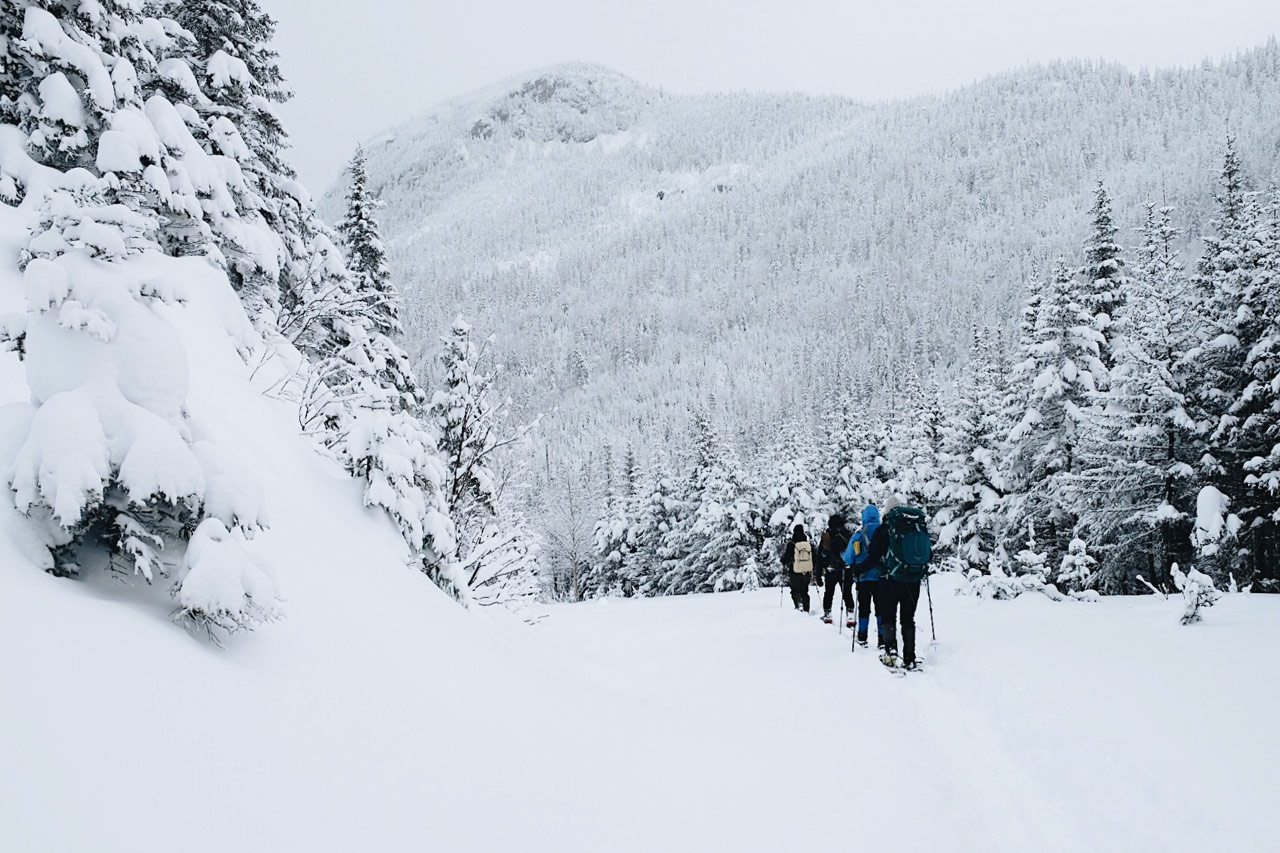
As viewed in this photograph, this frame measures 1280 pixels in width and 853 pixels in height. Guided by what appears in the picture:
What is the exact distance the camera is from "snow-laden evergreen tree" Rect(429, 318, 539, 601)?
11047 mm

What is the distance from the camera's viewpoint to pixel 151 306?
3.19m

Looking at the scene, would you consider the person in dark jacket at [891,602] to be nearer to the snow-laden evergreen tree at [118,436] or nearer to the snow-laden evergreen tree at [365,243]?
the snow-laden evergreen tree at [118,436]

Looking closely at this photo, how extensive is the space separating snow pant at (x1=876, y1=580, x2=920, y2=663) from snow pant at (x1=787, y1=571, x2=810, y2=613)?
6501 millimetres

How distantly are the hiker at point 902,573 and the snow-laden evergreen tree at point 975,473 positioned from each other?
19563 millimetres

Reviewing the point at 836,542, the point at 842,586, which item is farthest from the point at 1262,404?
the point at 842,586

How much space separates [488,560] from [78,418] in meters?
11.3

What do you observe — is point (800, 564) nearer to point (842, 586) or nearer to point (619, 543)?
point (842, 586)

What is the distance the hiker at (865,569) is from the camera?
8.70m

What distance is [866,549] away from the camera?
29.0 feet

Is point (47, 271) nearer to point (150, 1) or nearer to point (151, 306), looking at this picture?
point (151, 306)

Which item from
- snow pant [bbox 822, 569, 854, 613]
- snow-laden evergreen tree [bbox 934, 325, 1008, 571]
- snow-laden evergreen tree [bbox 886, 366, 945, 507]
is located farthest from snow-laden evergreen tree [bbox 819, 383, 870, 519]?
snow pant [bbox 822, 569, 854, 613]

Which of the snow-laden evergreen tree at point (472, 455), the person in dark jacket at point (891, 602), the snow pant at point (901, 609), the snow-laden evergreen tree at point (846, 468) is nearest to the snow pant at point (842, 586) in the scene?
the person in dark jacket at point (891, 602)

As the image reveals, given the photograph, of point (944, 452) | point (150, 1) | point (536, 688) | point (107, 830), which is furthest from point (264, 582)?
point (944, 452)

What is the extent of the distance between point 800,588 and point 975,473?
16.0 m
